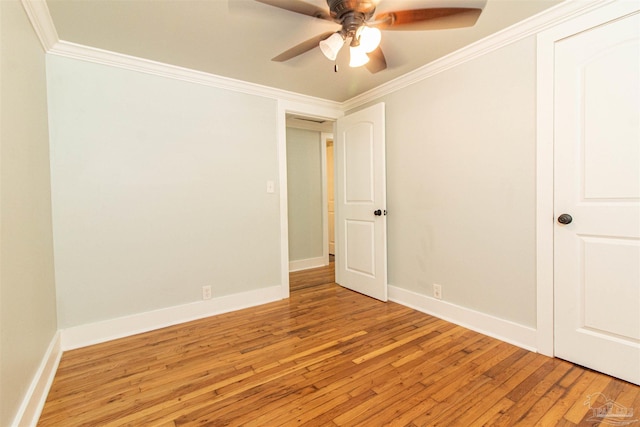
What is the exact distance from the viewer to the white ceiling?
1691 mm

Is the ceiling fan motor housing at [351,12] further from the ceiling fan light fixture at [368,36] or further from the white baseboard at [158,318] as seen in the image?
the white baseboard at [158,318]

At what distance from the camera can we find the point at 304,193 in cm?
452

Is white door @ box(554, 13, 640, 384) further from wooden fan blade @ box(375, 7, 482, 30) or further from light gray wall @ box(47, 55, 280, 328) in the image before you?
light gray wall @ box(47, 55, 280, 328)

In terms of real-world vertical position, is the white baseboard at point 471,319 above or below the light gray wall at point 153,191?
below

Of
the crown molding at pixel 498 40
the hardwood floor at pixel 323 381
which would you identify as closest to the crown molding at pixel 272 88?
the crown molding at pixel 498 40

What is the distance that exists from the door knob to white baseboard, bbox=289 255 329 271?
10.8ft

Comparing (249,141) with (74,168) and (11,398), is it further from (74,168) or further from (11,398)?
(11,398)

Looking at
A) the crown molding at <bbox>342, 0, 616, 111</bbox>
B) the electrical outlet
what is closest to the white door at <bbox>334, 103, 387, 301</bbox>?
the crown molding at <bbox>342, 0, 616, 111</bbox>

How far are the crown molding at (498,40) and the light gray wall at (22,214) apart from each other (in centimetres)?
266

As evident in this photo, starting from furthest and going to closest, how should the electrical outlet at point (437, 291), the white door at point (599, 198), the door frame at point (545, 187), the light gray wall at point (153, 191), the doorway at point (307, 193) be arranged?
the doorway at point (307, 193) < the electrical outlet at point (437, 291) < the light gray wall at point (153, 191) < the door frame at point (545, 187) < the white door at point (599, 198)

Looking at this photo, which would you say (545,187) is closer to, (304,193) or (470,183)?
(470,183)

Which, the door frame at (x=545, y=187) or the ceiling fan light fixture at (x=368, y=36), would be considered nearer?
the ceiling fan light fixture at (x=368, y=36)

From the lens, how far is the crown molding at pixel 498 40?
1.70 meters

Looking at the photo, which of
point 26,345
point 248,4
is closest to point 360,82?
point 248,4
